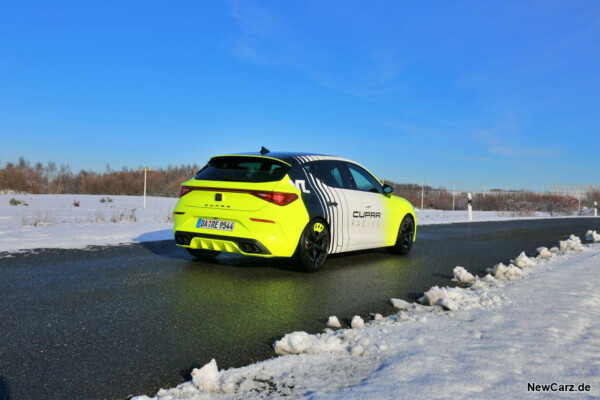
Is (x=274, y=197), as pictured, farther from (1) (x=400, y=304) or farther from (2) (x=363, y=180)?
(2) (x=363, y=180)

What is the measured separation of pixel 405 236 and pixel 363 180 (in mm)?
1565

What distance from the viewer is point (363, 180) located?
814 cm

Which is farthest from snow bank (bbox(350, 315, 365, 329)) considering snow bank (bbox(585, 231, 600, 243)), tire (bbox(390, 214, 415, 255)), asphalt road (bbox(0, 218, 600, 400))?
snow bank (bbox(585, 231, 600, 243))

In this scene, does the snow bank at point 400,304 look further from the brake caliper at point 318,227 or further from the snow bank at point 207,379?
the snow bank at point 207,379

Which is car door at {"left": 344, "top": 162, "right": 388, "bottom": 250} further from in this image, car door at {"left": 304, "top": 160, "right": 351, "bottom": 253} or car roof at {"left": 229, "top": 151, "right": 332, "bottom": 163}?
car roof at {"left": 229, "top": 151, "right": 332, "bottom": 163}

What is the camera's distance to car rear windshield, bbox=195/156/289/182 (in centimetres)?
638

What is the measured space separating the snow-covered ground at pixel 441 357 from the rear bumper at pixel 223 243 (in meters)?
1.98

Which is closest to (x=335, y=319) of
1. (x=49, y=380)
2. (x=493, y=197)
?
(x=49, y=380)

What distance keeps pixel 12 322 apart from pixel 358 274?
4.17m

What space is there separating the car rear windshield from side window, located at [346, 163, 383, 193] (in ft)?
5.76

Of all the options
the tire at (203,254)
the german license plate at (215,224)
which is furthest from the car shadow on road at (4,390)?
the tire at (203,254)

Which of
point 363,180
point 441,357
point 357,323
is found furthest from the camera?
point 363,180

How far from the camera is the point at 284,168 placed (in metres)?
6.46

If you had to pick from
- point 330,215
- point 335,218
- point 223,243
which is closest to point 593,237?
point 335,218
